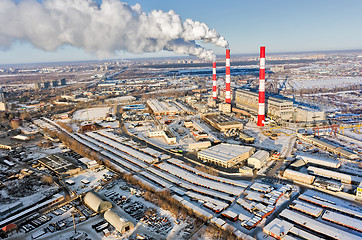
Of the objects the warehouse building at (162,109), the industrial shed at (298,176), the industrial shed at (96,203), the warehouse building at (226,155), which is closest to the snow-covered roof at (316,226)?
the industrial shed at (298,176)

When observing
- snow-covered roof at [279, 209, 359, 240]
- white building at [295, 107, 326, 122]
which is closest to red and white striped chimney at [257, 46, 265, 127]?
white building at [295, 107, 326, 122]

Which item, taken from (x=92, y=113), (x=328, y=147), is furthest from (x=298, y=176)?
(x=92, y=113)

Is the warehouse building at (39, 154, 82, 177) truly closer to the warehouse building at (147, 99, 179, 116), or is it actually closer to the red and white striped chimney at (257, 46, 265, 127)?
the warehouse building at (147, 99, 179, 116)

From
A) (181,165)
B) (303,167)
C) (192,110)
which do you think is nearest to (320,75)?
(192,110)

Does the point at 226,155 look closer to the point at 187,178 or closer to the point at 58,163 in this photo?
the point at 187,178

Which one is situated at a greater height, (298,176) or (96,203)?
(96,203)

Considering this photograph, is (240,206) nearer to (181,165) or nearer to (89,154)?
(181,165)

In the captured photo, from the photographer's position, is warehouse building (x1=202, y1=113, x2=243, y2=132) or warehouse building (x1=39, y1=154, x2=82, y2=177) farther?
warehouse building (x1=202, y1=113, x2=243, y2=132)
